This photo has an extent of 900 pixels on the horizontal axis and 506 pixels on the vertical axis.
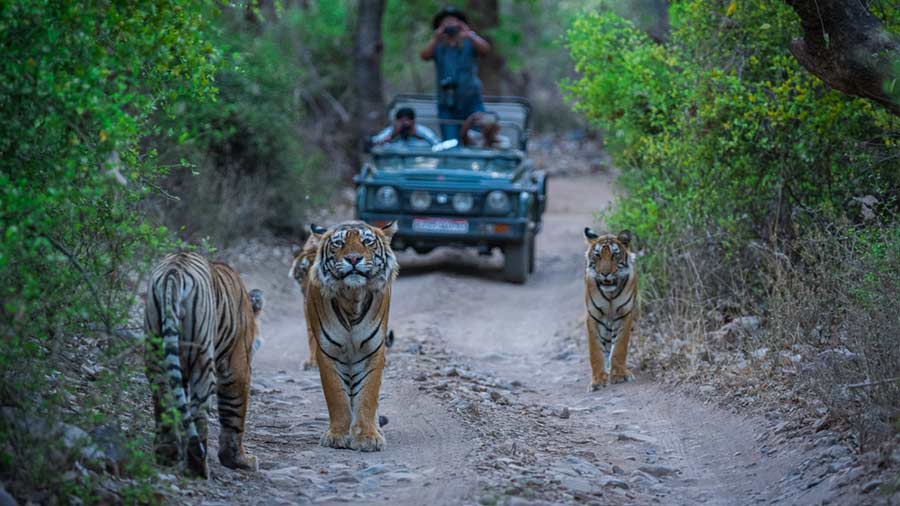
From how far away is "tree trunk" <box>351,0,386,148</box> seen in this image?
22.6m

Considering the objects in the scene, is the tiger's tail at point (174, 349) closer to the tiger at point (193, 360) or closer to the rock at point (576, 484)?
the tiger at point (193, 360)

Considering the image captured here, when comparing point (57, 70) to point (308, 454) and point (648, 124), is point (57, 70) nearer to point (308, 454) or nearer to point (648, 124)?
point (308, 454)

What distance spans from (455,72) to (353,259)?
390 inches

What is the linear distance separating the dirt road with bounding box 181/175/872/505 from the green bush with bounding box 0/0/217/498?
92 cm

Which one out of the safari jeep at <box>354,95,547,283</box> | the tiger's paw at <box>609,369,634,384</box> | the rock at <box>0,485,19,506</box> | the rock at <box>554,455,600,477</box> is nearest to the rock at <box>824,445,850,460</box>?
the rock at <box>554,455,600,477</box>

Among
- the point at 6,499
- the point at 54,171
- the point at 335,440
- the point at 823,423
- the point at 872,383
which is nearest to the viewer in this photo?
the point at 6,499

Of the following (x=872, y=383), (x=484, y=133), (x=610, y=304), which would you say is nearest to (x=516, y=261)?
(x=484, y=133)

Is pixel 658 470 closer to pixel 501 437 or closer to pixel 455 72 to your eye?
pixel 501 437

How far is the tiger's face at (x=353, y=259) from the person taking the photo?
7109 millimetres

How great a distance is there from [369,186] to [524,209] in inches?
84.8

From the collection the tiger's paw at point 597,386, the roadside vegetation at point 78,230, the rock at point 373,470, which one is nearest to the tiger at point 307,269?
the roadside vegetation at point 78,230

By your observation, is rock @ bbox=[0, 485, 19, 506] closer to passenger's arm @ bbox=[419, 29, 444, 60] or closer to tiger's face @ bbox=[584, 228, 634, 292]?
tiger's face @ bbox=[584, 228, 634, 292]

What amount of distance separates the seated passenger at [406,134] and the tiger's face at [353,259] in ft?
30.6

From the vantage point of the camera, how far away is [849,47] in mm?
7789
